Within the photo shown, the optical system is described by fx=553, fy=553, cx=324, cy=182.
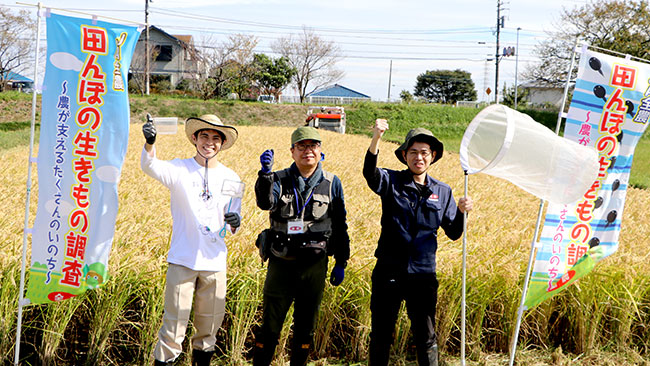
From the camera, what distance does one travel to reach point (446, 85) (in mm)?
66438

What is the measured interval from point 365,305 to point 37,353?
8.00 ft

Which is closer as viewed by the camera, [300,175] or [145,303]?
[300,175]

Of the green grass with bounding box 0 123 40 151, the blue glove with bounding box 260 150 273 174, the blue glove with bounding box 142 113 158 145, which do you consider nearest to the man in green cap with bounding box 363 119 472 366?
the blue glove with bounding box 260 150 273 174

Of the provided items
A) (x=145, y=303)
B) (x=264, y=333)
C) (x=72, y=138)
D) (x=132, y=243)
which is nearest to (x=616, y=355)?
(x=264, y=333)

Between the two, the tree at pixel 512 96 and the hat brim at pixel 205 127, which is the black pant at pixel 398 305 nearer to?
the hat brim at pixel 205 127

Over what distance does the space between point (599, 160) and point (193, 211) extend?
2.91 meters

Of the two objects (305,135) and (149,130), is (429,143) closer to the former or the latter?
(305,135)

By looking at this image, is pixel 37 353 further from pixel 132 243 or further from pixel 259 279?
pixel 259 279

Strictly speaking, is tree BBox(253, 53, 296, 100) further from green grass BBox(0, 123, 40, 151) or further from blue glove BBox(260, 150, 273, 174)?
blue glove BBox(260, 150, 273, 174)

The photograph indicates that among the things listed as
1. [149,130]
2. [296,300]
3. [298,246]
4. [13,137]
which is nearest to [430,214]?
[298,246]

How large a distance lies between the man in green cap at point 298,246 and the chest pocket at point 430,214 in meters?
0.61

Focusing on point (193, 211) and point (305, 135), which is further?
point (305, 135)

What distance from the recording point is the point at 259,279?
4.32 metres

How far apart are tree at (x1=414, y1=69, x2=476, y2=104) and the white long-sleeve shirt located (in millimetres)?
64390
